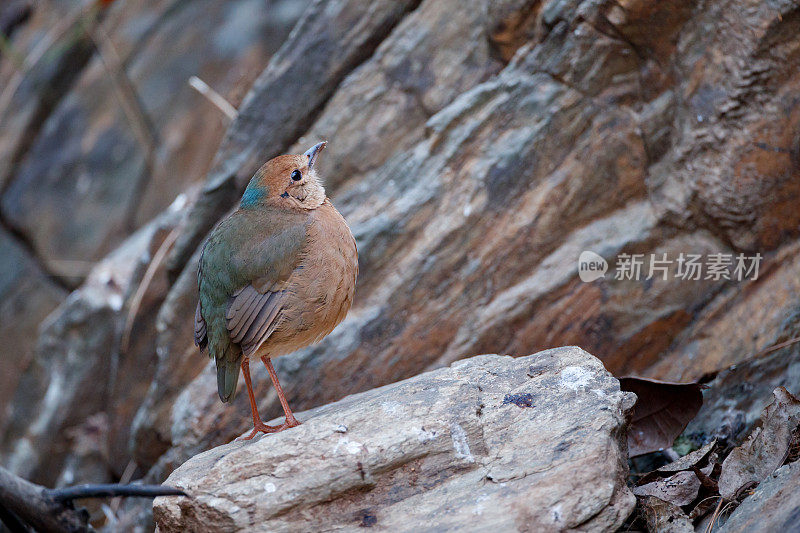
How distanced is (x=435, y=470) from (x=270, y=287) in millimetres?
1354

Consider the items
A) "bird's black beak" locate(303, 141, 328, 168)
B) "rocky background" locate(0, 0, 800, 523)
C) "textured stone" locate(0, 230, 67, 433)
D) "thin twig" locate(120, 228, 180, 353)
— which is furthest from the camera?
"textured stone" locate(0, 230, 67, 433)

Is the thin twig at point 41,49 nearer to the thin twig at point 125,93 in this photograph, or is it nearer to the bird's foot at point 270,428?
the thin twig at point 125,93

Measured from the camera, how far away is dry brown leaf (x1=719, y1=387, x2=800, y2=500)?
341 cm

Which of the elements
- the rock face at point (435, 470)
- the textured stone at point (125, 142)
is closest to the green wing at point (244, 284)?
the rock face at point (435, 470)

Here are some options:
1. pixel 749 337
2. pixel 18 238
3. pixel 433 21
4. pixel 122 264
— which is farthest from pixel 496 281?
pixel 18 238

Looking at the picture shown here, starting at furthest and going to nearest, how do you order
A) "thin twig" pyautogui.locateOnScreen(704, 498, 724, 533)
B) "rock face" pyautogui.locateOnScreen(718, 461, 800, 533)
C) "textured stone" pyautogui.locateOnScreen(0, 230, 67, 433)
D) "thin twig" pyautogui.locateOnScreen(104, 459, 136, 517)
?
"textured stone" pyautogui.locateOnScreen(0, 230, 67, 433), "thin twig" pyautogui.locateOnScreen(104, 459, 136, 517), "thin twig" pyautogui.locateOnScreen(704, 498, 724, 533), "rock face" pyautogui.locateOnScreen(718, 461, 800, 533)

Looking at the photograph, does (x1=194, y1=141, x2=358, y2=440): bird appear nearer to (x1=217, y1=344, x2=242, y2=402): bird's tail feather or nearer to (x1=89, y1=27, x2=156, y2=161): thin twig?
(x1=217, y1=344, x2=242, y2=402): bird's tail feather

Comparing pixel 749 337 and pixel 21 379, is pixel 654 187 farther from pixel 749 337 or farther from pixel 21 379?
pixel 21 379

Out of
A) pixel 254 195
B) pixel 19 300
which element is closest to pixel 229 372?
pixel 254 195

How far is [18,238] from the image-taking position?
8664mm

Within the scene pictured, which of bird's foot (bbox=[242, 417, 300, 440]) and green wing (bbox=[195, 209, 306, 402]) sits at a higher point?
green wing (bbox=[195, 209, 306, 402])

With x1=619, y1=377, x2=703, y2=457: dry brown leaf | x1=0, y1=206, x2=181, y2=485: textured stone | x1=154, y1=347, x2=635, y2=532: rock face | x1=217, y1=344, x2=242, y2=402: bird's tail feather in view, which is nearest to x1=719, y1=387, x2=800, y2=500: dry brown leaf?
x1=619, y1=377, x2=703, y2=457: dry brown leaf

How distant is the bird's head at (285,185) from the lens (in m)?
4.41

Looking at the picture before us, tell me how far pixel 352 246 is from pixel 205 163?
4.39 m
